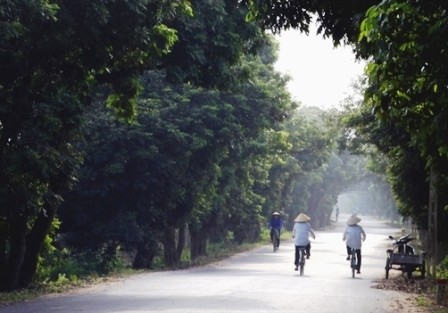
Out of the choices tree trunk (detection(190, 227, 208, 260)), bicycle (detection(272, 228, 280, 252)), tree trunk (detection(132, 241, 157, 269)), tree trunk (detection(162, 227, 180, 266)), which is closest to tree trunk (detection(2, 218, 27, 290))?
tree trunk (detection(132, 241, 157, 269))

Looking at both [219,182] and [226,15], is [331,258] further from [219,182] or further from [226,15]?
[226,15]

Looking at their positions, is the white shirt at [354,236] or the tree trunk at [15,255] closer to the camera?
the tree trunk at [15,255]

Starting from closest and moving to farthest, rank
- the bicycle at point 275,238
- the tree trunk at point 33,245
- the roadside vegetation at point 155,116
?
the roadside vegetation at point 155,116
the tree trunk at point 33,245
the bicycle at point 275,238

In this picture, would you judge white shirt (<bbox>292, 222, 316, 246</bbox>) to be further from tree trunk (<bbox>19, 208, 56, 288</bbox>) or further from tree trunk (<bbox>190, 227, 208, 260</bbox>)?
tree trunk (<bbox>190, 227, 208, 260</bbox>)

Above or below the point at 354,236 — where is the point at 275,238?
above

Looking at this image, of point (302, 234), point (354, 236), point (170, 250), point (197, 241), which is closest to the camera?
point (302, 234)

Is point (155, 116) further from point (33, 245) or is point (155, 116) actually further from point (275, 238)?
point (275, 238)

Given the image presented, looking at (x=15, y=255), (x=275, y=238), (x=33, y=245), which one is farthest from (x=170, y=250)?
(x=15, y=255)

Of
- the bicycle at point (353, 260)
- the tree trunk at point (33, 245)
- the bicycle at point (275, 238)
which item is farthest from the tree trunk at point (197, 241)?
the tree trunk at point (33, 245)

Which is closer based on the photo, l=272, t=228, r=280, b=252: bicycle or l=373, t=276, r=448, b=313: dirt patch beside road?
l=373, t=276, r=448, b=313: dirt patch beside road

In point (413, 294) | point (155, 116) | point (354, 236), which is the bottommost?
point (413, 294)

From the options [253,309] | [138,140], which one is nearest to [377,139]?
[138,140]

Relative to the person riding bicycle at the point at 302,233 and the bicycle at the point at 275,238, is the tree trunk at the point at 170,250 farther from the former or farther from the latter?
the person riding bicycle at the point at 302,233

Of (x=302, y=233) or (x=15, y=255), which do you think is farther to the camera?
(x=302, y=233)
